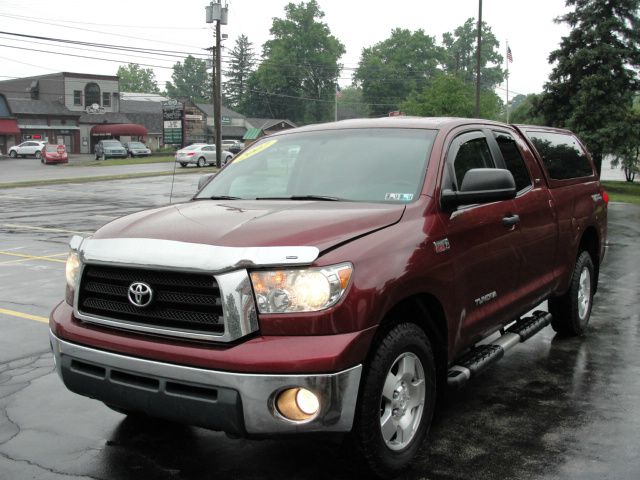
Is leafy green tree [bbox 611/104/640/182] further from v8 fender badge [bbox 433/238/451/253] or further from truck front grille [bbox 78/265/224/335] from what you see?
truck front grille [bbox 78/265/224/335]

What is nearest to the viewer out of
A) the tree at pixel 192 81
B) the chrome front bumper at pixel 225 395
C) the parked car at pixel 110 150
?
the chrome front bumper at pixel 225 395

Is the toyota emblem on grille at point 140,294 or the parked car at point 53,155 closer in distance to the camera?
the toyota emblem on grille at point 140,294

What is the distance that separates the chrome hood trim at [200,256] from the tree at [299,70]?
108 metres

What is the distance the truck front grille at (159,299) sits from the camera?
3.24 m

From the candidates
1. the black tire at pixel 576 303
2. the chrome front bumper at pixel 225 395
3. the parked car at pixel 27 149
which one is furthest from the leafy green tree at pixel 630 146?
the parked car at pixel 27 149

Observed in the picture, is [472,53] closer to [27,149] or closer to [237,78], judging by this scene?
[237,78]

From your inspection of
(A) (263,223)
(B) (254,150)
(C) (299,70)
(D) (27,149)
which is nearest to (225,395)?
(A) (263,223)

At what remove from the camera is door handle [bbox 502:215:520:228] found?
4762mm

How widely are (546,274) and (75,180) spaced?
104 ft

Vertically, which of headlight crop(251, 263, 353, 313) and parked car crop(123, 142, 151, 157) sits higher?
parked car crop(123, 142, 151, 157)

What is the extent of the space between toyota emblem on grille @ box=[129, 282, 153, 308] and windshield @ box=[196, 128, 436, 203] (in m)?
1.30

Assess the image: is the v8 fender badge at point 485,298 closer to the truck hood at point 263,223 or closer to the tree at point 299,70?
the truck hood at point 263,223

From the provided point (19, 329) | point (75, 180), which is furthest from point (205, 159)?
point (19, 329)

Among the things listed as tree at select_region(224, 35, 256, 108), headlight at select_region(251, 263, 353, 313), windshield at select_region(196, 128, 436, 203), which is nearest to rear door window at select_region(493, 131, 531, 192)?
windshield at select_region(196, 128, 436, 203)
